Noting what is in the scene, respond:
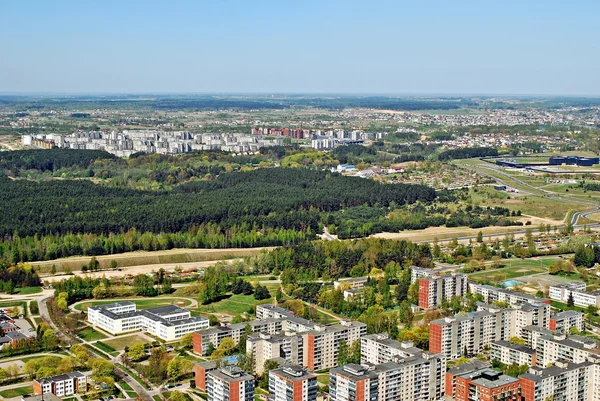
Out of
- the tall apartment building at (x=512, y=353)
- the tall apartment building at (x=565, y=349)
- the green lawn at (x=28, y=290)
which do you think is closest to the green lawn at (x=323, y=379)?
the tall apartment building at (x=512, y=353)

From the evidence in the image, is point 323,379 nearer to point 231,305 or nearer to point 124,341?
point 124,341

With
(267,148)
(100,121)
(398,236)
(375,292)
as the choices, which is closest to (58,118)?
(100,121)

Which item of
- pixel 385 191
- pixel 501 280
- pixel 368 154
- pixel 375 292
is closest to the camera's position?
pixel 375 292

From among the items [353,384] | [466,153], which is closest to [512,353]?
[353,384]

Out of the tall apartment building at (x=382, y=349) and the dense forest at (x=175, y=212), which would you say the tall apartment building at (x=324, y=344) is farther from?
the dense forest at (x=175, y=212)

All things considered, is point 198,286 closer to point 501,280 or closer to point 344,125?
point 501,280
